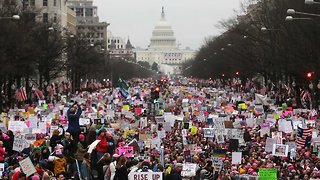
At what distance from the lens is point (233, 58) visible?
97.6 meters

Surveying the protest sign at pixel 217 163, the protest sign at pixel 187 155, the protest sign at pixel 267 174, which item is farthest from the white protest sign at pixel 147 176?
the protest sign at pixel 187 155

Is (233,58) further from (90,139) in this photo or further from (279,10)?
(90,139)

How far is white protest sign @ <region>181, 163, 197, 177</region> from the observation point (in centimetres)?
2050

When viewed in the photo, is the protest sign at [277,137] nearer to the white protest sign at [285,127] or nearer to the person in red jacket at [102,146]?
the white protest sign at [285,127]

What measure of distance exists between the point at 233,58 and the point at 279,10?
1381 inches

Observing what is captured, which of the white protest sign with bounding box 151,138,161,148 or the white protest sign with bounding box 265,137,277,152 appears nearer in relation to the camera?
the white protest sign with bounding box 265,137,277,152

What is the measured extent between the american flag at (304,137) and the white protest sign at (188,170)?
21.8ft

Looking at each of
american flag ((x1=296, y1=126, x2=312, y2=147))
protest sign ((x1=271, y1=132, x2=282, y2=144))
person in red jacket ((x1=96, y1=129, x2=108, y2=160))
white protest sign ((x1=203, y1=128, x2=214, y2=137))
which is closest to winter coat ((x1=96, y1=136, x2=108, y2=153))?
person in red jacket ((x1=96, y1=129, x2=108, y2=160))

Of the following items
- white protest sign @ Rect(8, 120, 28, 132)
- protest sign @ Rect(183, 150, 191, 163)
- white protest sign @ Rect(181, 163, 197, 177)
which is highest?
white protest sign @ Rect(8, 120, 28, 132)

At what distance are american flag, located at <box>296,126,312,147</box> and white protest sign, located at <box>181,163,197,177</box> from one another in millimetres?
6650

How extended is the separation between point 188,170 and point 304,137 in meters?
7.49

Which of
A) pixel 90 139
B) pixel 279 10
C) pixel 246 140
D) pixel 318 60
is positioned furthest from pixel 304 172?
pixel 279 10

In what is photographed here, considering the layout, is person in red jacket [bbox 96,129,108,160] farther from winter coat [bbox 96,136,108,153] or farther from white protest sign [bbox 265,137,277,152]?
white protest sign [bbox 265,137,277,152]

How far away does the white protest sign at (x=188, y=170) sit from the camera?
67.3 ft
